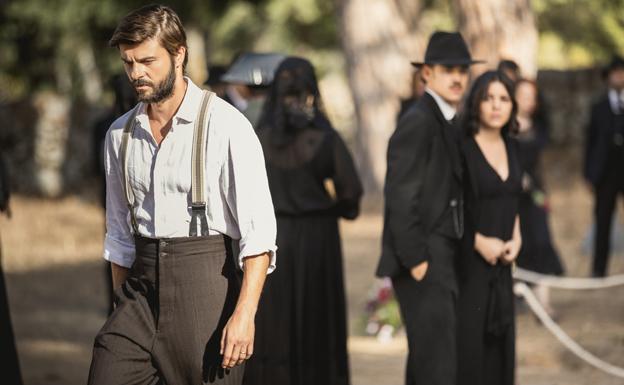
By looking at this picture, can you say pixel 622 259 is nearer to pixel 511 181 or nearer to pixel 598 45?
pixel 511 181

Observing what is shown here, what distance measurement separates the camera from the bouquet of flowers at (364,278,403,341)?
11727 millimetres

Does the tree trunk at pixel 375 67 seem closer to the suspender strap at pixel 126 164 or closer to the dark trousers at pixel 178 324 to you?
the suspender strap at pixel 126 164

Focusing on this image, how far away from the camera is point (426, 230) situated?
6902mm

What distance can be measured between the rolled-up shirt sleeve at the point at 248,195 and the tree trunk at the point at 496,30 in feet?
26.2

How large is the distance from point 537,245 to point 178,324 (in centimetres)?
750

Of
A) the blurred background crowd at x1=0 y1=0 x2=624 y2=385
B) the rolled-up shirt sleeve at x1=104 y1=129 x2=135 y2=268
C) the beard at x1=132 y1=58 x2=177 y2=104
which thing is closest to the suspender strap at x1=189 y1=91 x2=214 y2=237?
the beard at x1=132 y1=58 x2=177 y2=104

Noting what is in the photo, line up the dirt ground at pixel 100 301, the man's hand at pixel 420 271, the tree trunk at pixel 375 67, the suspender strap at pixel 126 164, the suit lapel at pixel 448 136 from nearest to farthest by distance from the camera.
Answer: the suspender strap at pixel 126 164
the man's hand at pixel 420 271
the suit lapel at pixel 448 136
the dirt ground at pixel 100 301
the tree trunk at pixel 375 67

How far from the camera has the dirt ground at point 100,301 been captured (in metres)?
10.2

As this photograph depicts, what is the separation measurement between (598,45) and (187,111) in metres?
29.1

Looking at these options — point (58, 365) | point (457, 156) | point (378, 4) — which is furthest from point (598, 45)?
point (457, 156)

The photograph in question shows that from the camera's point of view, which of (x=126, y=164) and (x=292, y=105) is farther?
(x=292, y=105)

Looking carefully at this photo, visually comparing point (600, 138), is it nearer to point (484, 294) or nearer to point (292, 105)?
point (292, 105)

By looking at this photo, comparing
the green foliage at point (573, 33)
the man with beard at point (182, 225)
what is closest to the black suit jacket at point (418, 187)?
the man with beard at point (182, 225)

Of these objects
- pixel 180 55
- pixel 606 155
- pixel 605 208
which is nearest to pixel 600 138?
pixel 606 155
